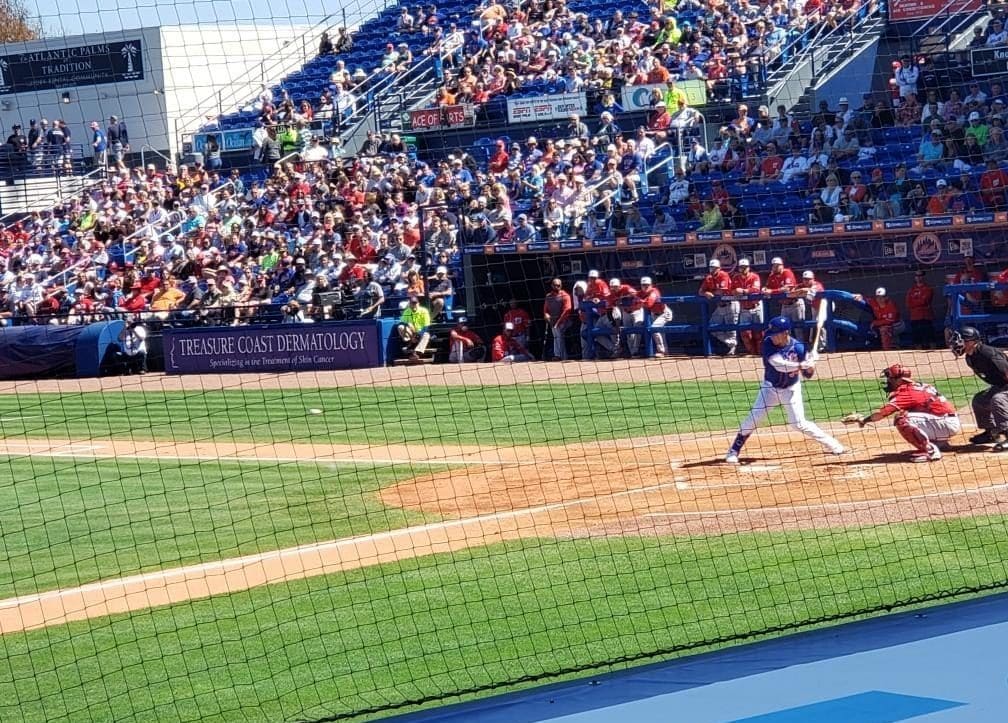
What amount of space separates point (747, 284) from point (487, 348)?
438 cm

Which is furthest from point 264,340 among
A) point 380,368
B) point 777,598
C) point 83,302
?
point 777,598

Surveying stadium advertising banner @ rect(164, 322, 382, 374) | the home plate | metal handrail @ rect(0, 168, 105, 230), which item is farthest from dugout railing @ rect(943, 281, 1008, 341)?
metal handrail @ rect(0, 168, 105, 230)

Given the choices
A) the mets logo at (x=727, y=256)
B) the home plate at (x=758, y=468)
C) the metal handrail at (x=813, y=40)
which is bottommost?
the home plate at (x=758, y=468)

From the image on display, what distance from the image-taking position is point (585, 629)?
267 inches

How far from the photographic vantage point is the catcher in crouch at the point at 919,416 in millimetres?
10688

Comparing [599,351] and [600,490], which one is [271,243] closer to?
[599,351]

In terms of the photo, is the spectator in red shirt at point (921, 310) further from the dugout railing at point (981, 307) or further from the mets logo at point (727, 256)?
the mets logo at point (727, 256)

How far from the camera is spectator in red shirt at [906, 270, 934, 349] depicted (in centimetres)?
1822

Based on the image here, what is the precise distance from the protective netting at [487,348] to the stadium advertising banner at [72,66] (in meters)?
0.07

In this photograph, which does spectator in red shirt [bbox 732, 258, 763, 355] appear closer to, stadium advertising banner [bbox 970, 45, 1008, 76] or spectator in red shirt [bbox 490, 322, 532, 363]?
spectator in red shirt [bbox 490, 322, 532, 363]

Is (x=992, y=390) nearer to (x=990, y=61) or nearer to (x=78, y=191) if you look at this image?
(x=990, y=61)

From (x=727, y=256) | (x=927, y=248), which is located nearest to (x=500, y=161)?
(x=727, y=256)

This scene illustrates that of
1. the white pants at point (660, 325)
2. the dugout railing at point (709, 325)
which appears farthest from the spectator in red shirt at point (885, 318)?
the white pants at point (660, 325)

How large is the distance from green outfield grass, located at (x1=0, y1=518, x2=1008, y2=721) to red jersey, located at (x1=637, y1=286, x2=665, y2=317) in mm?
11112
